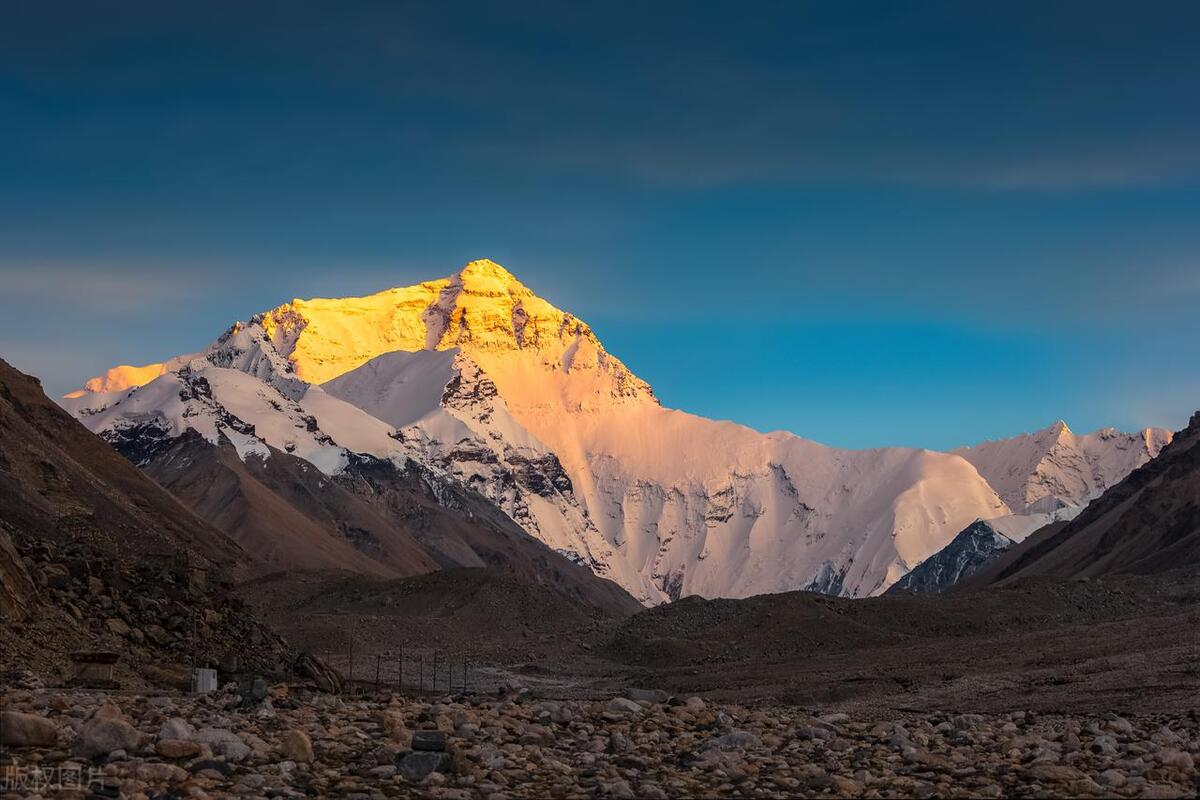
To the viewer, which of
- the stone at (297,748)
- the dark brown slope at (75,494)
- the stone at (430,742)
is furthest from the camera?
the dark brown slope at (75,494)

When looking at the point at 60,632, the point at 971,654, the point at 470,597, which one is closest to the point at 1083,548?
the point at 470,597

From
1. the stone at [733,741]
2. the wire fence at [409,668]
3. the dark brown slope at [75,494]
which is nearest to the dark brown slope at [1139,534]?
the wire fence at [409,668]

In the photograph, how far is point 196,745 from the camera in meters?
20.0

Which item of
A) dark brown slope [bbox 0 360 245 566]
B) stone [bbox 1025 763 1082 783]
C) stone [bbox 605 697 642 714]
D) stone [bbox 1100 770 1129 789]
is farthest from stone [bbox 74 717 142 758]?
dark brown slope [bbox 0 360 245 566]

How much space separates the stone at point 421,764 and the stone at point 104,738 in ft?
12.1

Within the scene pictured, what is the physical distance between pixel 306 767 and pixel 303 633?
3314 inches

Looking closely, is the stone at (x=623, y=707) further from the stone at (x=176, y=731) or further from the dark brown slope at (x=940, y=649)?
the dark brown slope at (x=940, y=649)

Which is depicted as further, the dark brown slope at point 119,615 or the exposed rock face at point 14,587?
the exposed rock face at point 14,587

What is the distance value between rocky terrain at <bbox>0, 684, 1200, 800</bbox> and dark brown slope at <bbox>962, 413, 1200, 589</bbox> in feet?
359

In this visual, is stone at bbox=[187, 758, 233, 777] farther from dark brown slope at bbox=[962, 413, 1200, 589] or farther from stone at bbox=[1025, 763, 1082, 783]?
dark brown slope at bbox=[962, 413, 1200, 589]

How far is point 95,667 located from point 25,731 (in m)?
14.1

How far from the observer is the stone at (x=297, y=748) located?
20591 mm

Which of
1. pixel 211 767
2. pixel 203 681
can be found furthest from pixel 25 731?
pixel 203 681

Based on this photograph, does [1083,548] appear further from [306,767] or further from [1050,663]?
[306,767]
